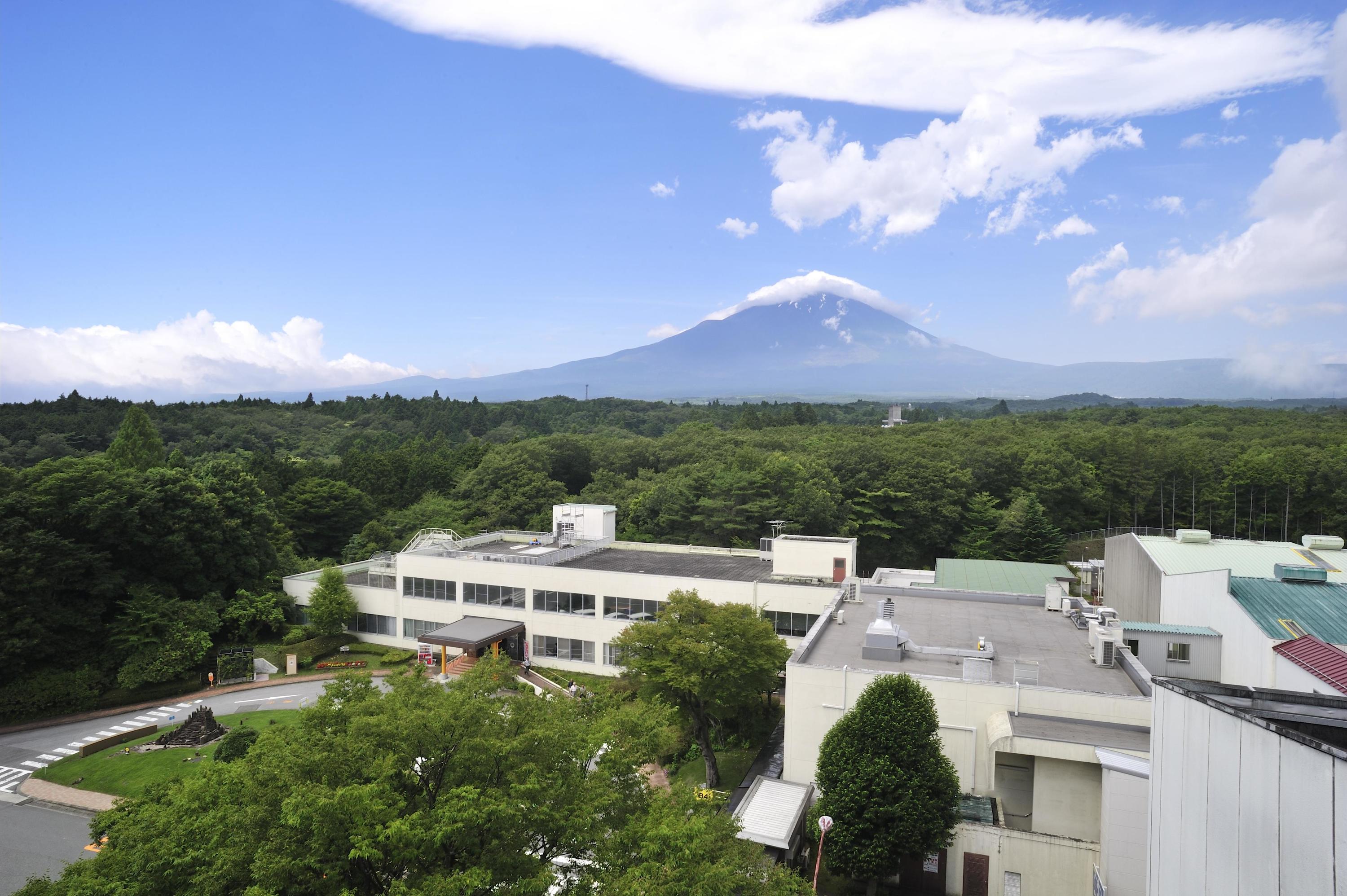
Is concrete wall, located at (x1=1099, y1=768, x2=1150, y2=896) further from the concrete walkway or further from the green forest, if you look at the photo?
the green forest

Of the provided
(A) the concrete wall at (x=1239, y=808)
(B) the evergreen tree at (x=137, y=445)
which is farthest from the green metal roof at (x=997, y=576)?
(B) the evergreen tree at (x=137, y=445)

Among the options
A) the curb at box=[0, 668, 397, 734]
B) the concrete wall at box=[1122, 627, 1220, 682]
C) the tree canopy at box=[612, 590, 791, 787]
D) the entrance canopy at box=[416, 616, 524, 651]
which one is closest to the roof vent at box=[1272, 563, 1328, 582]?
the concrete wall at box=[1122, 627, 1220, 682]

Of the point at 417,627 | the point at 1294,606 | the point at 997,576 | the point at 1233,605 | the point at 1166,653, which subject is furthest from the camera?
the point at 417,627

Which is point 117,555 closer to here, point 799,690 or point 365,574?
point 365,574

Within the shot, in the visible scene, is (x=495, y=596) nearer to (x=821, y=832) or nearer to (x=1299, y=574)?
(x=821, y=832)

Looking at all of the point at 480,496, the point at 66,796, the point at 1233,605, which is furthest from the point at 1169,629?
the point at 480,496

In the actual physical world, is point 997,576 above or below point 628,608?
above
